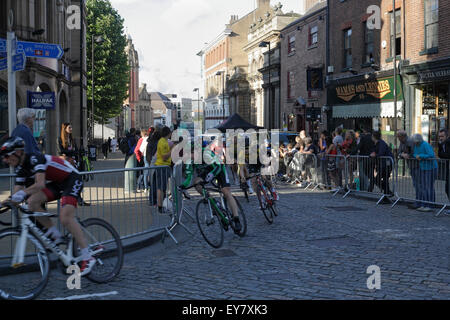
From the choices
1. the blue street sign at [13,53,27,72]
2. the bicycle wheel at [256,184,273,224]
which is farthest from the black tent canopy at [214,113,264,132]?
the blue street sign at [13,53,27,72]

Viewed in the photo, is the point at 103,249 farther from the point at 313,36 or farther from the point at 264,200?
the point at 313,36

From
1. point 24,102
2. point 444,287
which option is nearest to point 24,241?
point 444,287

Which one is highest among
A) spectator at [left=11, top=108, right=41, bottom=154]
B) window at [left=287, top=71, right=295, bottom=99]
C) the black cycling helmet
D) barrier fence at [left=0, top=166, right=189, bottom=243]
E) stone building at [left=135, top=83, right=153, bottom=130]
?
stone building at [left=135, top=83, right=153, bottom=130]

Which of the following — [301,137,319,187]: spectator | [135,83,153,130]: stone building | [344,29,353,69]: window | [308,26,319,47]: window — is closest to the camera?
[301,137,319,187]: spectator

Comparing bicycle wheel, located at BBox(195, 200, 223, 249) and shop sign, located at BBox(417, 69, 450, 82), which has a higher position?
shop sign, located at BBox(417, 69, 450, 82)

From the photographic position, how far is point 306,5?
1864 inches

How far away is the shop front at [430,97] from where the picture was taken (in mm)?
19672

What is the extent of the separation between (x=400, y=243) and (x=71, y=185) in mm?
5243

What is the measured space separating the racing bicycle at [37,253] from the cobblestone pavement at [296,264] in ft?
0.69

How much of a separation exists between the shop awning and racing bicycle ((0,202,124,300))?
Result: 1879 centimetres

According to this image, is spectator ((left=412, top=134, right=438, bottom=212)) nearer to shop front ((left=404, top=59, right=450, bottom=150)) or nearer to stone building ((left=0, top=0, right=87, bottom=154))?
shop front ((left=404, top=59, right=450, bottom=150))

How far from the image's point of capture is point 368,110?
25422mm

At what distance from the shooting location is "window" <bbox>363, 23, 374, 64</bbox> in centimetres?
2548

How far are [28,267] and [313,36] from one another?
3020cm
